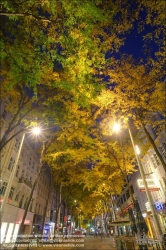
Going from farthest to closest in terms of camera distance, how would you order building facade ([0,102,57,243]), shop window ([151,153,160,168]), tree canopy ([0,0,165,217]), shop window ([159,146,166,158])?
shop window ([151,153,160,168]), shop window ([159,146,166,158]), building facade ([0,102,57,243]), tree canopy ([0,0,165,217])

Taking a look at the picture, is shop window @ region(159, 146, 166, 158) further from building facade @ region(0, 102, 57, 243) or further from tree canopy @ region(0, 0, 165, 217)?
building facade @ region(0, 102, 57, 243)

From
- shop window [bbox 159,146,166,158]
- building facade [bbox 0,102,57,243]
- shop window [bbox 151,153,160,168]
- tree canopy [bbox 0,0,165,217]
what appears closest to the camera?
tree canopy [bbox 0,0,165,217]

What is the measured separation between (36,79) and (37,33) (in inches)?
94.9

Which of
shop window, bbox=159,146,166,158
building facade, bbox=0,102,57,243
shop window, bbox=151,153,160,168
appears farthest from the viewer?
shop window, bbox=151,153,160,168

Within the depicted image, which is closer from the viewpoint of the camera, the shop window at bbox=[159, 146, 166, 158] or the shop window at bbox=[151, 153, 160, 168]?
the shop window at bbox=[159, 146, 166, 158]

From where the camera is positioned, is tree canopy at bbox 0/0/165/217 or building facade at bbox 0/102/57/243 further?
building facade at bbox 0/102/57/243

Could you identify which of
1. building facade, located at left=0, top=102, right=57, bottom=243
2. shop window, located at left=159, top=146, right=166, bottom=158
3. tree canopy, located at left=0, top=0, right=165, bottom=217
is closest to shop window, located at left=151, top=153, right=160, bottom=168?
shop window, located at left=159, top=146, right=166, bottom=158

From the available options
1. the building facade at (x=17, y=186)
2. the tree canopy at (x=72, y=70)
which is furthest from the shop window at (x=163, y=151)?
the building facade at (x=17, y=186)

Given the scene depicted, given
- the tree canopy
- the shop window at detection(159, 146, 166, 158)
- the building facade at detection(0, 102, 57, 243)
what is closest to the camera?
the tree canopy

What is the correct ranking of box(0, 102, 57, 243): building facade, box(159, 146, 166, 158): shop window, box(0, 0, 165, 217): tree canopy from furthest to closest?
box(159, 146, 166, 158): shop window < box(0, 102, 57, 243): building facade < box(0, 0, 165, 217): tree canopy

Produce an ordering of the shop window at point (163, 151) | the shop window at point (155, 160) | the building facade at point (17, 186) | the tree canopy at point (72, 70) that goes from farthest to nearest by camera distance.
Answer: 1. the shop window at point (155, 160)
2. the shop window at point (163, 151)
3. the building facade at point (17, 186)
4. the tree canopy at point (72, 70)

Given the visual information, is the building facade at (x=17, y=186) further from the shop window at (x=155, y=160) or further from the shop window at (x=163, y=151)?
the shop window at (x=163, y=151)

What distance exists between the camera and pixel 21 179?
24266 millimetres

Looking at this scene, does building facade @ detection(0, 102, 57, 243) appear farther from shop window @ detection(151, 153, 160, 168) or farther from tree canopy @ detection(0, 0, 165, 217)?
shop window @ detection(151, 153, 160, 168)
